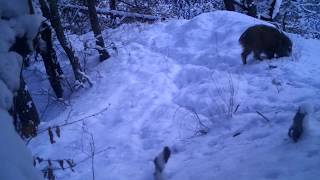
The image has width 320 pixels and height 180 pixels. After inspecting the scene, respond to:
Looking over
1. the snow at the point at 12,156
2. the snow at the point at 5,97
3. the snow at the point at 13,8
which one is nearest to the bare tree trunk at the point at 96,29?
the snow at the point at 13,8

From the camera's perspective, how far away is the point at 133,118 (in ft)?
21.7

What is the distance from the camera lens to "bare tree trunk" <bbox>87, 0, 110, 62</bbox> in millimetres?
9117

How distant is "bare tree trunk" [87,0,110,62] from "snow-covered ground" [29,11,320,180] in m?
0.36

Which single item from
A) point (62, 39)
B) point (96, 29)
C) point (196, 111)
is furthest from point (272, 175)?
point (96, 29)

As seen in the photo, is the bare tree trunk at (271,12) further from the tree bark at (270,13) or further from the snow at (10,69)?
the snow at (10,69)

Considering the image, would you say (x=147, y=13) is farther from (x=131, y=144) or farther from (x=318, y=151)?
(x=318, y=151)

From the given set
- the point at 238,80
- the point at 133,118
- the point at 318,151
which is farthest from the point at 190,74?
the point at 318,151

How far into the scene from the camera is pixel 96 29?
367 inches

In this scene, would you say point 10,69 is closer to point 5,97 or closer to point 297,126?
point 5,97

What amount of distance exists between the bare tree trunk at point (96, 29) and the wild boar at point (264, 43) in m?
3.40

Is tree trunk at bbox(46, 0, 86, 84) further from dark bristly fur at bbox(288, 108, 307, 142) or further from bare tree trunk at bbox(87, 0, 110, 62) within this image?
dark bristly fur at bbox(288, 108, 307, 142)

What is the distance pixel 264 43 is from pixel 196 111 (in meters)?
2.53

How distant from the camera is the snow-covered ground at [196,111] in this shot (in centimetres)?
418

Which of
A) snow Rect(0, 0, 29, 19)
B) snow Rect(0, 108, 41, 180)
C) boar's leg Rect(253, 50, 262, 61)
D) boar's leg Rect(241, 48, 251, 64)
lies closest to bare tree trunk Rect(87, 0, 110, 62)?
boar's leg Rect(241, 48, 251, 64)
